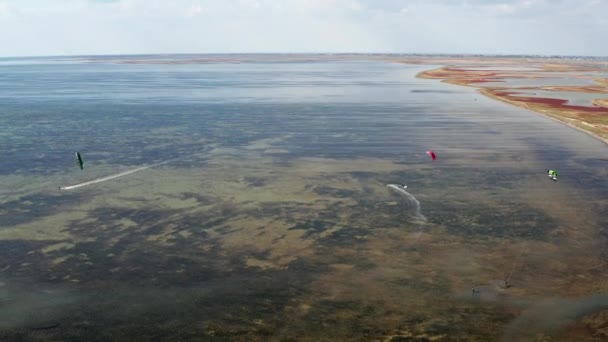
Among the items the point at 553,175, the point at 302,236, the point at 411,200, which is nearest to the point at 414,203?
the point at 411,200

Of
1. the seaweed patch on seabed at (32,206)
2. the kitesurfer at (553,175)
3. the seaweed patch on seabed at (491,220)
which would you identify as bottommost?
the seaweed patch on seabed at (491,220)

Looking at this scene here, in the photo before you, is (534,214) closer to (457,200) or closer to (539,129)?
(457,200)

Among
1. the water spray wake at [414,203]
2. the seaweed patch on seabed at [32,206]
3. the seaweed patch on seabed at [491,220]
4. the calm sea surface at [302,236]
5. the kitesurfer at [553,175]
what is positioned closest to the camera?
the calm sea surface at [302,236]

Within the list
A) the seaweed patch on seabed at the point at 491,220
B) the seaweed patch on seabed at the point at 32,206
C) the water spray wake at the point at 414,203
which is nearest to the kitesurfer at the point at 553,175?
the seaweed patch on seabed at the point at 491,220

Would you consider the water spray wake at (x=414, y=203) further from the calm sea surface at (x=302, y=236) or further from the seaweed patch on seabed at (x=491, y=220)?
the seaweed patch on seabed at (x=491, y=220)

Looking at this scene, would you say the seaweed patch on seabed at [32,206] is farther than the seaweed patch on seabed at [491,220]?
Yes

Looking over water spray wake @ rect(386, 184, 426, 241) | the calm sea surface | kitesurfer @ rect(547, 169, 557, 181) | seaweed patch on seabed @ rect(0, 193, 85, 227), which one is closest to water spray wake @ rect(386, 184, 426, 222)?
water spray wake @ rect(386, 184, 426, 241)

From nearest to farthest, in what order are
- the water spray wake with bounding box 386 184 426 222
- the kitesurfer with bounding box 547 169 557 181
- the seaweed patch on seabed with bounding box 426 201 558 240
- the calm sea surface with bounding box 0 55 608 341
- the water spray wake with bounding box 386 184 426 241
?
the calm sea surface with bounding box 0 55 608 341, the seaweed patch on seabed with bounding box 426 201 558 240, the water spray wake with bounding box 386 184 426 241, the water spray wake with bounding box 386 184 426 222, the kitesurfer with bounding box 547 169 557 181

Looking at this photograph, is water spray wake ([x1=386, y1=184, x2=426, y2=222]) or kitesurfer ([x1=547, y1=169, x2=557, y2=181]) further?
kitesurfer ([x1=547, y1=169, x2=557, y2=181])

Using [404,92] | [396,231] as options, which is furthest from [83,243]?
[404,92]

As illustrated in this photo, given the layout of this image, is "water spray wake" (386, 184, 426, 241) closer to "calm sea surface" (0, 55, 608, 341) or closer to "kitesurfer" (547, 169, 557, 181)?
"calm sea surface" (0, 55, 608, 341)
